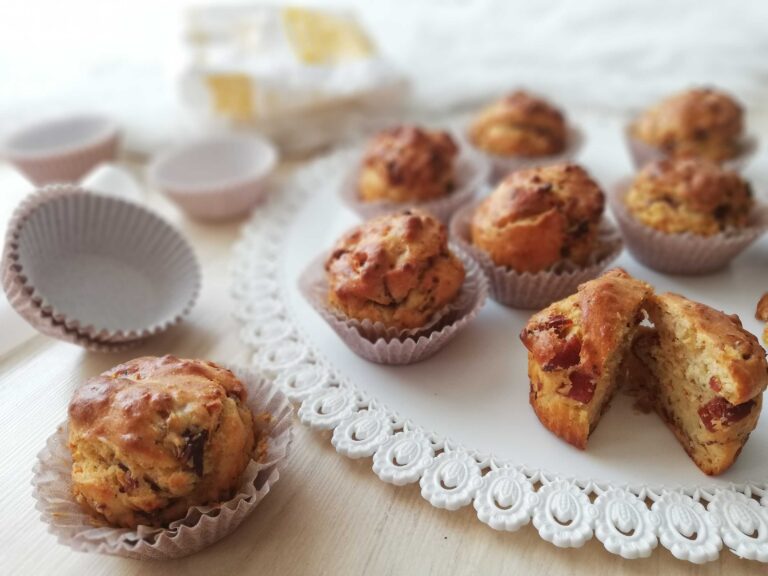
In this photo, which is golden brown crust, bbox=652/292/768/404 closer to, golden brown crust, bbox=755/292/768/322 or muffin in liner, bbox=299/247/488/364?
golden brown crust, bbox=755/292/768/322

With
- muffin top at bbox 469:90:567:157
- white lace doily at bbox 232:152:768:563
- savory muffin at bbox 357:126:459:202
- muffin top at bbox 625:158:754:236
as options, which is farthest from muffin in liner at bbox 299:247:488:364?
muffin top at bbox 469:90:567:157

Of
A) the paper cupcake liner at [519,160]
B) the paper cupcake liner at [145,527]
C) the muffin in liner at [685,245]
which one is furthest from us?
the paper cupcake liner at [519,160]

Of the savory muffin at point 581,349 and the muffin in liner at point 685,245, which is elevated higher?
the savory muffin at point 581,349

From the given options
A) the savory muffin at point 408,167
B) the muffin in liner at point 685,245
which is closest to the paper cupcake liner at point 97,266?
the savory muffin at point 408,167

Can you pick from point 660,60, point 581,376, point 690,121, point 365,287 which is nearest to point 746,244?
point 690,121

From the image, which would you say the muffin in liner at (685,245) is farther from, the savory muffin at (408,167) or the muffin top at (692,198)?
the savory muffin at (408,167)

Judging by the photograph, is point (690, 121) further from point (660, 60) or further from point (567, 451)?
point (567, 451)

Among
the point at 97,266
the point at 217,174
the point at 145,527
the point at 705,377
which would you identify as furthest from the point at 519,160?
the point at 145,527

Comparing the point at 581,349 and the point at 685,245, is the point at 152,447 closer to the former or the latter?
the point at 581,349
